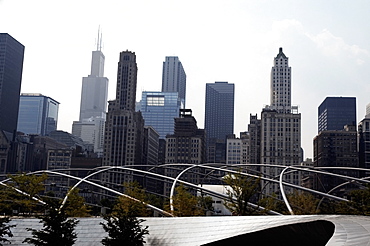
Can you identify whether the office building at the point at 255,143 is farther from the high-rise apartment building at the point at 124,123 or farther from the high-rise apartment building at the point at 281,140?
the high-rise apartment building at the point at 124,123

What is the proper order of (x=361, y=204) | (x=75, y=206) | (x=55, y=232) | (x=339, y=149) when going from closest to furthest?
(x=55, y=232) < (x=75, y=206) < (x=361, y=204) < (x=339, y=149)

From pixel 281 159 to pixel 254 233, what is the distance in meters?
117

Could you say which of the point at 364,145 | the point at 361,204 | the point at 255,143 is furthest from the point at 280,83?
the point at 361,204

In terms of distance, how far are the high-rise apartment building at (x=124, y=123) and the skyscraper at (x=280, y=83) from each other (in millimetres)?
52373

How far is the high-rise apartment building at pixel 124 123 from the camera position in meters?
154

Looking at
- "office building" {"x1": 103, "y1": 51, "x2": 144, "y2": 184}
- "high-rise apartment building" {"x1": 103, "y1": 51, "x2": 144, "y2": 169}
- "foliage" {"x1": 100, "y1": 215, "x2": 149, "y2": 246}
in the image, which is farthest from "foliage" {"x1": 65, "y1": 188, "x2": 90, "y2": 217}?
"high-rise apartment building" {"x1": 103, "y1": 51, "x2": 144, "y2": 169}

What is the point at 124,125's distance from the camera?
15562 centimetres

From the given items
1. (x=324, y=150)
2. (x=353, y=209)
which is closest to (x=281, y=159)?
(x=324, y=150)

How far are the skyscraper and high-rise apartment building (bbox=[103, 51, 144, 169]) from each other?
172 feet

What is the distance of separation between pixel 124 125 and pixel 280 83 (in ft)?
205

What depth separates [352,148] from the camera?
509ft

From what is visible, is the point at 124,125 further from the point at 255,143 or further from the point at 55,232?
the point at 55,232

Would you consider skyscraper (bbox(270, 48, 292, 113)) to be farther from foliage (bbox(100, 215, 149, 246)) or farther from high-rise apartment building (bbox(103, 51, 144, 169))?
foliage (bbox(100, 215, 149, 246))

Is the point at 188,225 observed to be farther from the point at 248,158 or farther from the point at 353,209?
the point at 248,158
